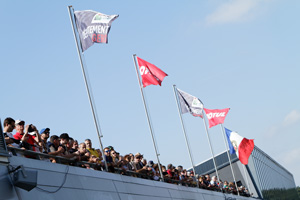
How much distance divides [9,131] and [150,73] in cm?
1255

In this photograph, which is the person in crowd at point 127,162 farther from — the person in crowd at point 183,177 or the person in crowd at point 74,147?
the person in crowd at point 183,177

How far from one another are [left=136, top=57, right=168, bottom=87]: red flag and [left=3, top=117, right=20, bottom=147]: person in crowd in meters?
12.3

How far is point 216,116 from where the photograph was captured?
3641 centimetres

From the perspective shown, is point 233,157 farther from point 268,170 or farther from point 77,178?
point 77,178

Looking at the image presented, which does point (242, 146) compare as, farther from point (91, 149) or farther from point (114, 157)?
point (91, 149)

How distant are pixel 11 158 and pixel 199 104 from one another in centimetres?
2085

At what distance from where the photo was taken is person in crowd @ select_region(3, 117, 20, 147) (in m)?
13.5

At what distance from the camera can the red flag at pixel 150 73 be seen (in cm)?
2555

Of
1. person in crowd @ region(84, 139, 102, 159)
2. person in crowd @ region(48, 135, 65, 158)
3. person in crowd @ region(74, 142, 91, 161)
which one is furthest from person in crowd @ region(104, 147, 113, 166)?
person in crowd @ region(48, 135, 65, 158)

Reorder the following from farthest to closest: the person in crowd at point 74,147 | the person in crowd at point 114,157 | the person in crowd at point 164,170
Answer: the person in crowd at point 164,170, the person in crowd at point 114,157, the person in crowd at point 74,147

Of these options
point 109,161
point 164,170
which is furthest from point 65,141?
point 164,170

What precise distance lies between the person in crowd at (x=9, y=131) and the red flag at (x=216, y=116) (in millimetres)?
22982

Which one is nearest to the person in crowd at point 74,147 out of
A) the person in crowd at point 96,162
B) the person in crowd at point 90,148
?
the person in crowd at point 96,162

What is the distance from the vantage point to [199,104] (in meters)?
33.1
